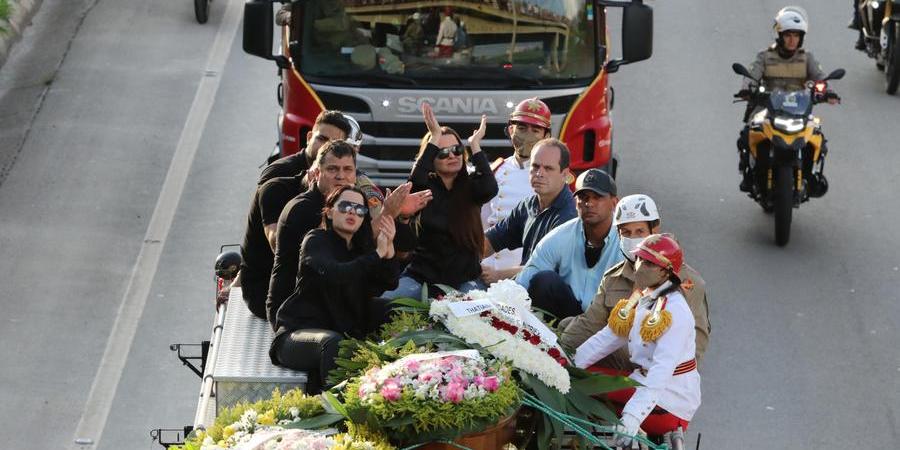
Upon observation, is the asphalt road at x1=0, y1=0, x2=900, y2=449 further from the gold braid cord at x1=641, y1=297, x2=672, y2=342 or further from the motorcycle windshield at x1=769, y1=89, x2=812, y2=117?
the gold braid cord at x1=641, y1=297, x2=672, y2=342

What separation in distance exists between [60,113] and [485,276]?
935cm

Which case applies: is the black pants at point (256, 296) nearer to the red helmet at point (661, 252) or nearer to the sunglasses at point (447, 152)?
the sunglasses at point (447, 152)

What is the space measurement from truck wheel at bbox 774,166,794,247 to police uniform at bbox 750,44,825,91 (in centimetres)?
90

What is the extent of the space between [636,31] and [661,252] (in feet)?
19.8

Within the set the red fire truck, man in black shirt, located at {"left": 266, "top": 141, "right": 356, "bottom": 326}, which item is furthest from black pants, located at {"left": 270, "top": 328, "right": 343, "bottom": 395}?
the red fire truck

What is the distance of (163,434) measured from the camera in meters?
12.6

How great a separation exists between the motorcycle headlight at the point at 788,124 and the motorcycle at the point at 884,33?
4.36 meters

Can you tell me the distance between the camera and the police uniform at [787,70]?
52.7ft

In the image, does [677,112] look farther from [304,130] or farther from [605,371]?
[605,371]

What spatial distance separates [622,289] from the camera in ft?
30.3

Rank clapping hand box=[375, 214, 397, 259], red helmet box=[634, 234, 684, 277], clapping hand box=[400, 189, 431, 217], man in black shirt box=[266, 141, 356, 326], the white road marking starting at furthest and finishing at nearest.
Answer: the white road marking < clapping hand box=[400, 189, 431, 217] < man in black shirt box=[266, 141, 356, 326] < clapping hand box=[375, 214, 397, 259] < red helmet box=[634, 234, 684, 277]

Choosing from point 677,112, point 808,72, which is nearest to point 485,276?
point 808,72

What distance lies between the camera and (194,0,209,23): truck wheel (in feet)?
70.9

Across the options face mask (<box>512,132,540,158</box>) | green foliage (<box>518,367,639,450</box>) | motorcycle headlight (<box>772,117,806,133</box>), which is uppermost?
face mask (<box>512,132,540,158</box>)
